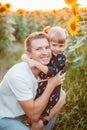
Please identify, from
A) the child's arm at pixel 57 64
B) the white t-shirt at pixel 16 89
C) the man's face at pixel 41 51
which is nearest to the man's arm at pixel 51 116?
the white t-shirt at pixel 16 89

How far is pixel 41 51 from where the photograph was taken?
3.34 metres

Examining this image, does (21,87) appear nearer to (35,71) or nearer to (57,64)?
(35,71)

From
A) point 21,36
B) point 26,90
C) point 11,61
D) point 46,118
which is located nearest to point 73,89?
point 46,118

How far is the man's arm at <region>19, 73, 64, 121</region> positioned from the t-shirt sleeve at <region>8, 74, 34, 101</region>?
4cm

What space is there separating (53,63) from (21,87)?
0.34m

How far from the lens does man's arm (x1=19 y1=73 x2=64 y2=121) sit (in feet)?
10.9

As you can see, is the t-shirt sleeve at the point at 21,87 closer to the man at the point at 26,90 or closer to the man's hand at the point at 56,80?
the man at the point at 26,90

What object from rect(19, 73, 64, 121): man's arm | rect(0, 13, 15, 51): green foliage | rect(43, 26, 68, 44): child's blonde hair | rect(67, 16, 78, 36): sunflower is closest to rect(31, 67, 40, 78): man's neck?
rect(19, 73, 64, 121): man's arm

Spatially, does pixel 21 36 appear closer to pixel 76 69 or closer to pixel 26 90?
pixel 76 69

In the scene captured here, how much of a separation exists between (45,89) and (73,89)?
121 cm

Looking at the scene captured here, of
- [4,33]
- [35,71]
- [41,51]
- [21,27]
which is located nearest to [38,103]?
[35,71]

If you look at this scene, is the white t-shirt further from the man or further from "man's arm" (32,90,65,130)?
"man's arm" (32,90,65,130)

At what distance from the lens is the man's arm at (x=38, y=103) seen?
10.9 feet

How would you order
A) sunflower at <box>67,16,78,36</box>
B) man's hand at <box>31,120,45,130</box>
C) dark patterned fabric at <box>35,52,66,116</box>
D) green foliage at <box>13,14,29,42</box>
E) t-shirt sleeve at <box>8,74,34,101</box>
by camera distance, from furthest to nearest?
green foliage at <box>13,14,29,42</box> < sunflower at <box>67,16,78,36</box> < man's hand at <box>31,120,45,130</box> < dark patterned fabric at <box>35,52,66,116</box> < t-shirt sleeve at <box>8,74,34,101</box>
